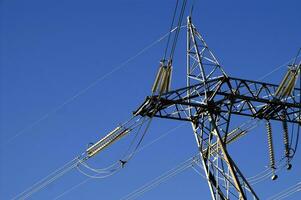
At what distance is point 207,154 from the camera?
26.2 metres

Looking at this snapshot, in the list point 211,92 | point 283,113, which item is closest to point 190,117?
point 211,92

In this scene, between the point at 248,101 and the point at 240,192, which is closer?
the point at 240,192

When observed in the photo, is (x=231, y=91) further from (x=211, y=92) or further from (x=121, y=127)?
(x=121, y=127)

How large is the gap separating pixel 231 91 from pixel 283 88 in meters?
1.88

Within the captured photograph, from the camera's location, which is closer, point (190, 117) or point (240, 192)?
point (240, 192)

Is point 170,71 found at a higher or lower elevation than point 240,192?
higher

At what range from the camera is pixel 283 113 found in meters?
26.6

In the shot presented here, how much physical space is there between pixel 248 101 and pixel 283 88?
1.30 metres

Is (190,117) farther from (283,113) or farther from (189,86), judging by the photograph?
(283,113)

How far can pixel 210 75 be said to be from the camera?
26.9 meters

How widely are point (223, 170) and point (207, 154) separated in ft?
2.87

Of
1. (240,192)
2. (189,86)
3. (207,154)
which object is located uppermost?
(189,86)

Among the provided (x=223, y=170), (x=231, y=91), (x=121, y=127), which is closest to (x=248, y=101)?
(x=231, y=91)

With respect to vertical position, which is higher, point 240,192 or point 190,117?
point 190,117
